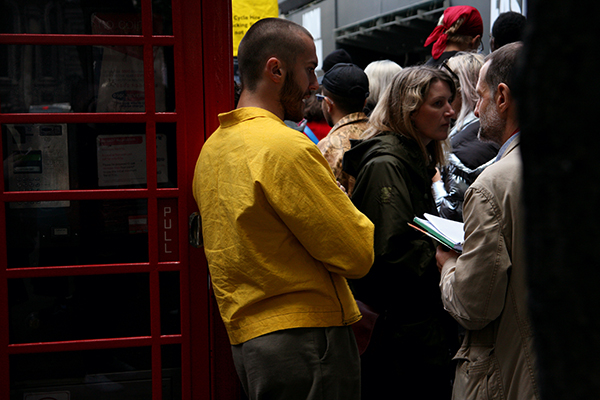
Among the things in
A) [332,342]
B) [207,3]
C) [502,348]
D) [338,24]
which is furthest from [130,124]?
[338,24]


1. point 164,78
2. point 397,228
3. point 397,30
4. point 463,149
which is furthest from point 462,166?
point 397,30

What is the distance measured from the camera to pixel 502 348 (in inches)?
63.0

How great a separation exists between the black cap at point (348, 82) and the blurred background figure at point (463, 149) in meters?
0.51

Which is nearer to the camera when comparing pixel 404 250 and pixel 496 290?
pixel 496 290

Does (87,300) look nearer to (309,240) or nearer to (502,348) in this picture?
(309,240)

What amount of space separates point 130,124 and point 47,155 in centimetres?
36

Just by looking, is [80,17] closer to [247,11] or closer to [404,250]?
[247,11]

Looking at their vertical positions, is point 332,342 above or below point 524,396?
above

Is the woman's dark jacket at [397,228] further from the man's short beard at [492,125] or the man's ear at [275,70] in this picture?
the man's ear at [275,70]

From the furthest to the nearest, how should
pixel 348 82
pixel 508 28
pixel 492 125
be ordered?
1. pixel 348 82
2. pixel 508 28
3. pixel 492 125

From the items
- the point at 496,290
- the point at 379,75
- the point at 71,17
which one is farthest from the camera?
the point at 379,75

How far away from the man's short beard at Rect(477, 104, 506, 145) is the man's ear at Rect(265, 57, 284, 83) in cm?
76

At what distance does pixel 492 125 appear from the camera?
185 centimetres

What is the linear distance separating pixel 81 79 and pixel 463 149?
1.85 m
